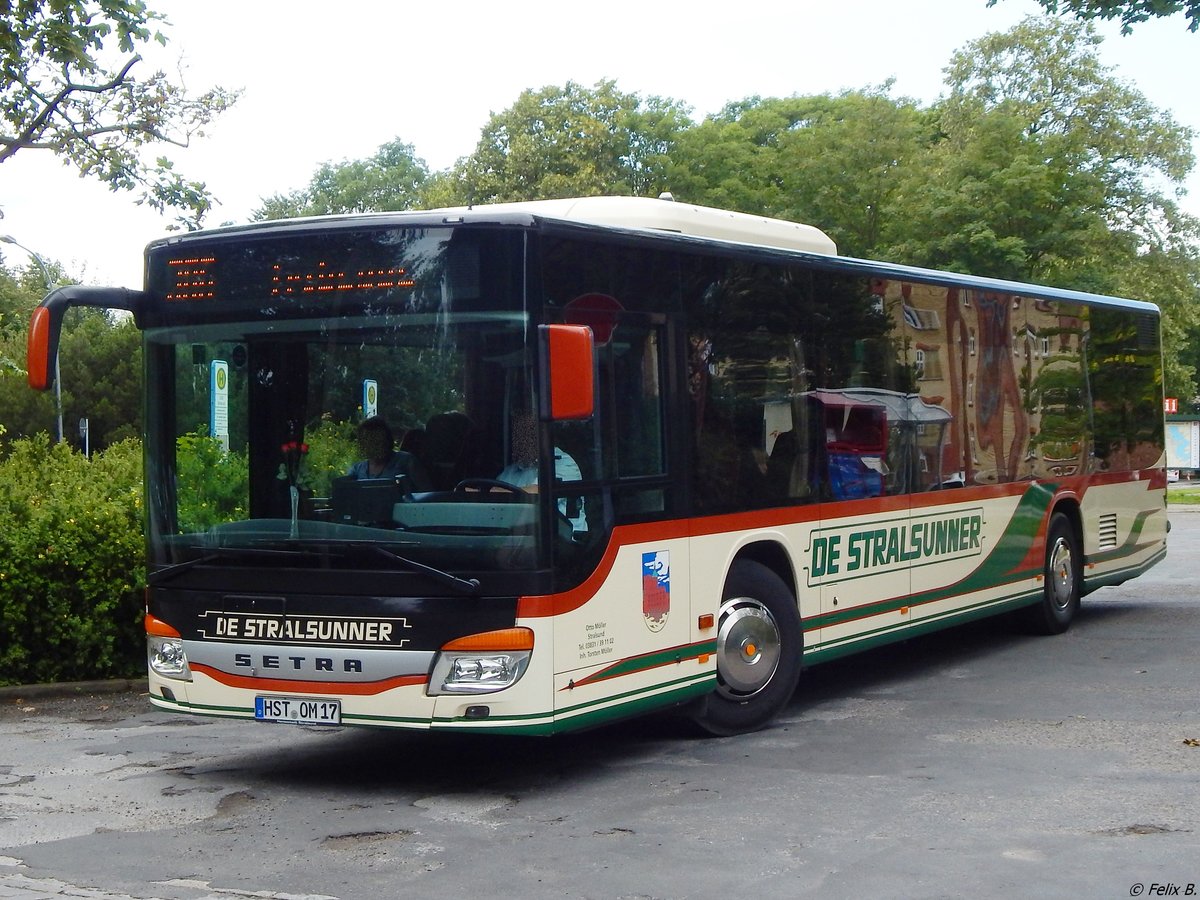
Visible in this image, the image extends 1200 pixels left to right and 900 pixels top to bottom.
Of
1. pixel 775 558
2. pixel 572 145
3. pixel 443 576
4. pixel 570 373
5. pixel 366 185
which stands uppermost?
pixel 366 185

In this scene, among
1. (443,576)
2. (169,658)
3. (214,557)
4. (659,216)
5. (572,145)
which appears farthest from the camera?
(572,145)

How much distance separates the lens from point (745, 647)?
9070mm

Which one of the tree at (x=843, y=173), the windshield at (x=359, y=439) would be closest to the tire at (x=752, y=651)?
the windshield at (x=359, y=439)

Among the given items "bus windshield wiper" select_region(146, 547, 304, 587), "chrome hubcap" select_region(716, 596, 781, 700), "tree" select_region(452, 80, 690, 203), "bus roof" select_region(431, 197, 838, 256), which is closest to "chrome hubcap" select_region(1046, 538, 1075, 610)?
"chrome hubcap" select_region(716, 596, 781, 700)

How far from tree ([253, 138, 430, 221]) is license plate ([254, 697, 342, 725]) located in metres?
86.4

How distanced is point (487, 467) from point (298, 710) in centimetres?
155

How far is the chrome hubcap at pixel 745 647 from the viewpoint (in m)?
8.91

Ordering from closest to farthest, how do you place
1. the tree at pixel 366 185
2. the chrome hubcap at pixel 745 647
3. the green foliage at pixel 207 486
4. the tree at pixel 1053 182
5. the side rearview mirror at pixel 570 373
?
the side rearview mirror at pixel 570 373, the green foliage at pixel 207 486, the chrome hubcap at pixel 745 647, the tree at pixel 1053 182, the tree at pixel 366 185

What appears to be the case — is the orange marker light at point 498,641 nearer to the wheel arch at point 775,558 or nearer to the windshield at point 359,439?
the windshield at point 359,439

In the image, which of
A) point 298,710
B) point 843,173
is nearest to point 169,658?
point 298,710

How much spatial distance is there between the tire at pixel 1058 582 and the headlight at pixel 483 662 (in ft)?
24.3

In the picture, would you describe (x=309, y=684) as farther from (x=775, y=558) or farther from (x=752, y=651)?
(x=775, y=558)

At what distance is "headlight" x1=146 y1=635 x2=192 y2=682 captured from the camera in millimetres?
7961

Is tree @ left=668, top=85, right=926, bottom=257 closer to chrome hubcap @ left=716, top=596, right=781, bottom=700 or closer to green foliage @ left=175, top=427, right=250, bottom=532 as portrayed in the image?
chrome hubcap @ left=716, top=596, right=781, bottom=700
